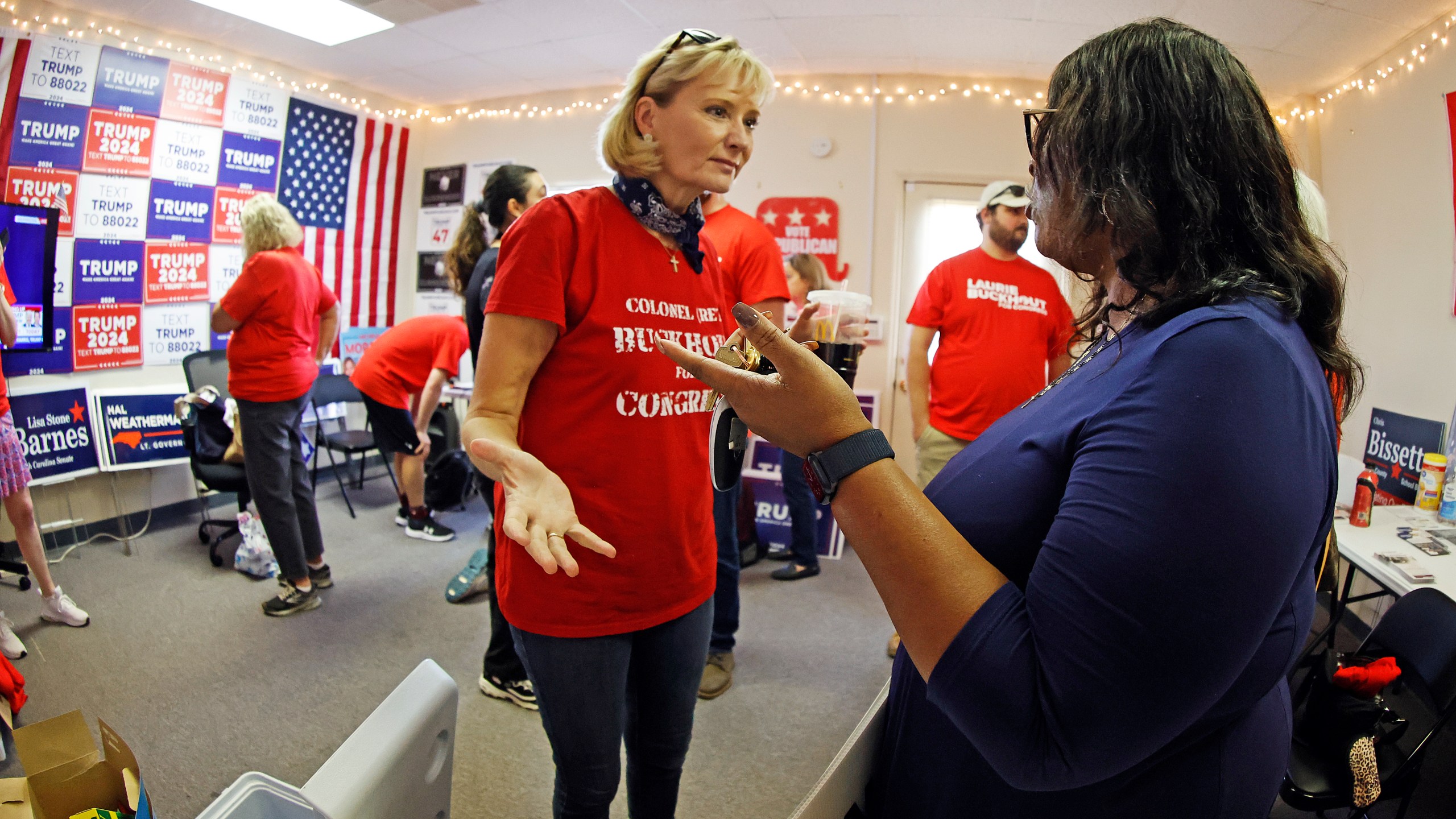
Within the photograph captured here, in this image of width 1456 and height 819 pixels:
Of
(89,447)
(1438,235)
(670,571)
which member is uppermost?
(1438,235)

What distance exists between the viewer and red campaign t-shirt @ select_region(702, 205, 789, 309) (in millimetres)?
2318

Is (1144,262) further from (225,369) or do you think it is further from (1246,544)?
(225,369)

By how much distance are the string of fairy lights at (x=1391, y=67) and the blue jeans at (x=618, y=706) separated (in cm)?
306

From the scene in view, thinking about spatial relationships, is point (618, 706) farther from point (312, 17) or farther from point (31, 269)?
point (312, 17)

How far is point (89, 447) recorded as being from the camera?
12.4 ft

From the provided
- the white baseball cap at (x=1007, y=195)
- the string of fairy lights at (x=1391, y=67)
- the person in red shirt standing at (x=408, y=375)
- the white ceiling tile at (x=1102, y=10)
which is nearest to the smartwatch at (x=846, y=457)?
the white baseball cap at (x=1007, y=195)

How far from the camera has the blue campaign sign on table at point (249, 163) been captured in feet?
14.5

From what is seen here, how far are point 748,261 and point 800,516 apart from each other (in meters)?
1.82

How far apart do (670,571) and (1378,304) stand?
4104 millimetres

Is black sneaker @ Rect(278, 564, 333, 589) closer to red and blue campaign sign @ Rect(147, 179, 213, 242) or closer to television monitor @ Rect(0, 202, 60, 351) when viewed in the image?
television monitor @ Rect(0, 202, 60, 351)

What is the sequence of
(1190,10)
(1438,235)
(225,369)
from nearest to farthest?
1. (1438,235)
2. (1190,10)
3. (225,369)

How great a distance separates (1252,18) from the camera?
3328 millimetres

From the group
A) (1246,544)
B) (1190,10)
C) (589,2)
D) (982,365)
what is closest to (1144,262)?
(1246,544)

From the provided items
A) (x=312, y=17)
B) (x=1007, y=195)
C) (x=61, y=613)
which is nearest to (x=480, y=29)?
(x=312, y=17)
